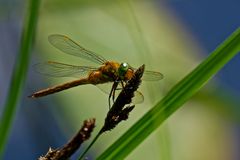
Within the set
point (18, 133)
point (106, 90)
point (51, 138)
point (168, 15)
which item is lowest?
point (18, 133)

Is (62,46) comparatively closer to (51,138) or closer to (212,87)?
(51,138)

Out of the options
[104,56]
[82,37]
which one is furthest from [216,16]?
[104,56]

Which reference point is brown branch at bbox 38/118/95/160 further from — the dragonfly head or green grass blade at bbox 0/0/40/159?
the dragonfly head

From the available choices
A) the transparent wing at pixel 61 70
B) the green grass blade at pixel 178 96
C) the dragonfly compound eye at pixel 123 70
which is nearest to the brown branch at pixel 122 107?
the green grass blade at pixel 178 96

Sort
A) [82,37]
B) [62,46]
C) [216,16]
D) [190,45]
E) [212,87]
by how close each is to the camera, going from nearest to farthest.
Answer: [212,87]
[62,46]
[82,37]
[190,45]
[216,16]

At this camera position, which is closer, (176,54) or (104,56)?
(104,56)

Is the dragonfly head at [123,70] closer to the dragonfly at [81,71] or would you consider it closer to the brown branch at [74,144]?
the dragonfly at [81,71]

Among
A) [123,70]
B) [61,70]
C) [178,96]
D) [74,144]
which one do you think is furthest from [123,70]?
[74,144]
